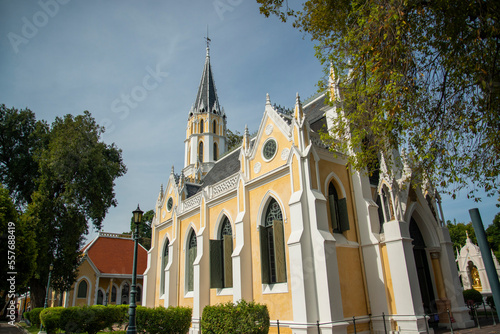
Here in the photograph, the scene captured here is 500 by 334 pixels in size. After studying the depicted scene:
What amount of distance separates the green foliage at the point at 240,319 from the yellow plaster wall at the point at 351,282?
3.67 meters

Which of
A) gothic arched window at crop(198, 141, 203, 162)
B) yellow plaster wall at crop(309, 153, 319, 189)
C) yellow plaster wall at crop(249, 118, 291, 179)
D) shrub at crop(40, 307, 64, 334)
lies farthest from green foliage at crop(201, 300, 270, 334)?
gothic arched window at crop(198, 141, 203, 162)

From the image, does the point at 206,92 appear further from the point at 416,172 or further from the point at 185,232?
the point at 416,172

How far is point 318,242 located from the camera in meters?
12.5

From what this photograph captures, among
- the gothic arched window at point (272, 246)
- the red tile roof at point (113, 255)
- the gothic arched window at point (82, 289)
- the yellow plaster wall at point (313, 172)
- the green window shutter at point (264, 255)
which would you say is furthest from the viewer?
the red tile roof at point (113, 255)

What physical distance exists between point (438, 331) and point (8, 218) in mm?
17533

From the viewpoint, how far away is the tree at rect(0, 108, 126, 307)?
22156 millimetres

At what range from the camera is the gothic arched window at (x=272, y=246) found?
14062mm

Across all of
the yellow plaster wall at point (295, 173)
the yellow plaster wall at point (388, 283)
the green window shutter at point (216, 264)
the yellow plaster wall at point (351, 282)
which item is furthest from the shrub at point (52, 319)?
the yellow plaster wall at point (388, 283)

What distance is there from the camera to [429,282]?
15.3 metres

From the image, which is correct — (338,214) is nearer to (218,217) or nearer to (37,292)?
(218,217)

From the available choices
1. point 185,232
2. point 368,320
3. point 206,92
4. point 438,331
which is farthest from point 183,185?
point 438,331

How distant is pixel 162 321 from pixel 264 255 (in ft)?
17.4

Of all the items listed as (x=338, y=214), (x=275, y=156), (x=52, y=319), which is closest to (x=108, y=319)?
(x=52, y=319)

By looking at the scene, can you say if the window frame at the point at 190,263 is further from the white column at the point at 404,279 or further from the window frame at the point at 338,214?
the white column at the point at 404,279
